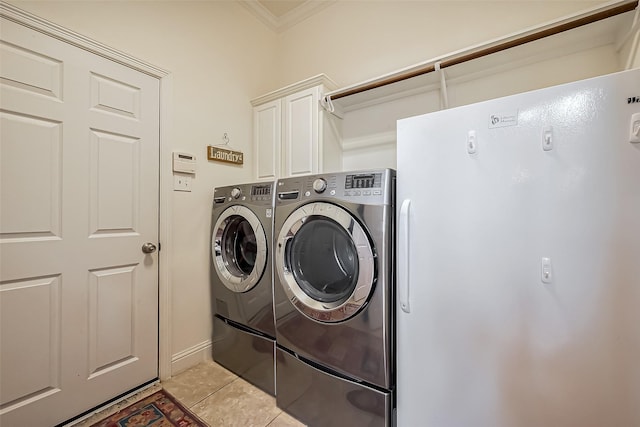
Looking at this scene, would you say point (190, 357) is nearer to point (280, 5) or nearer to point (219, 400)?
point (219, 400)

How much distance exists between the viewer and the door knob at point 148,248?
5.40 ft

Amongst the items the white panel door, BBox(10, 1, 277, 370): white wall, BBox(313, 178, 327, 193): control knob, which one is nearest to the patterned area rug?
the white panel door

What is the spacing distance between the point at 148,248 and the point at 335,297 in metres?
1.30

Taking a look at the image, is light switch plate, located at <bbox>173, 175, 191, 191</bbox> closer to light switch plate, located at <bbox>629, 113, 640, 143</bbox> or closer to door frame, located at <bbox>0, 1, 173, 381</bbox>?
door frame, located at <bbox>0, 1, 173, 381</bbox>

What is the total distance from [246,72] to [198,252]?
170cm

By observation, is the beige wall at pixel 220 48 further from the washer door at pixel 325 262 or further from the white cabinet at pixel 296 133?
the washer door at pixel 325 262

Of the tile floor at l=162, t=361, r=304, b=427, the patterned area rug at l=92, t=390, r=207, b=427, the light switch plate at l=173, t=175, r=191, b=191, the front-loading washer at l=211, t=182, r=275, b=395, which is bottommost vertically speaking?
the tile floor at l=162, t=361, r=304, b=427

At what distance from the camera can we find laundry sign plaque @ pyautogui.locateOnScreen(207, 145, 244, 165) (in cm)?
199

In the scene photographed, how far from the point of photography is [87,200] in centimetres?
A: 142

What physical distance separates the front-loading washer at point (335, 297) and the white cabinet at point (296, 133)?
23.2 inches

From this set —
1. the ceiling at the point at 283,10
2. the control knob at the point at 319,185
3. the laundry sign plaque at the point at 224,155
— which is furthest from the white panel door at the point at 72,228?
the ceiling at the point at 283,10

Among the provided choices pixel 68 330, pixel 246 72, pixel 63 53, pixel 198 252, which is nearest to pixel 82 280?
pixel 68 330

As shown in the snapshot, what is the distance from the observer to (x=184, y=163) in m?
1.82

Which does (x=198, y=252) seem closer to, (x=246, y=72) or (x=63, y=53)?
(x=63, y=53)
